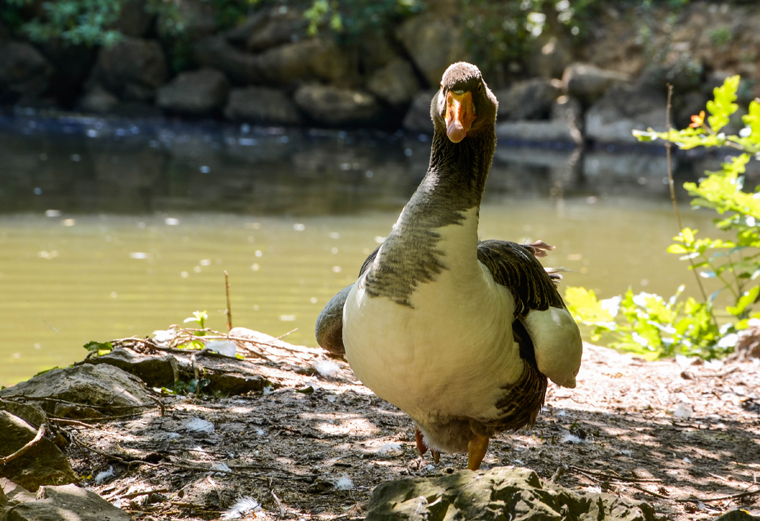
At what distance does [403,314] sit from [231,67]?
2272 cm

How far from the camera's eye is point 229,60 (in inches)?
926

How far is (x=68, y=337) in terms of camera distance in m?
5.84

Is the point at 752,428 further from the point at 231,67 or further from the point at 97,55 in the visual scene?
the point at 97,55

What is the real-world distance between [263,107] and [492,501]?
890 inches

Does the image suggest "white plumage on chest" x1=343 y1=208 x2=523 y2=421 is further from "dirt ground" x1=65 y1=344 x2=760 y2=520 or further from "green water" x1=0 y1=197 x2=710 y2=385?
"green water" x1=0 y1=197 x2=710 y2=385

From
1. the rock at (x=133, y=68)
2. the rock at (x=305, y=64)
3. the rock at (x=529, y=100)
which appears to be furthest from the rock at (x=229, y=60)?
the rock at (x=529, y=100)

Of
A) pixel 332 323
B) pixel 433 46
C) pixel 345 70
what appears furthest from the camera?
pixel 345 70

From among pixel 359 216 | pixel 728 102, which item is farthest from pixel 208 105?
pixel 728 102

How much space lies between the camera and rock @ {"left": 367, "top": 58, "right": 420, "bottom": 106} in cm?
2334

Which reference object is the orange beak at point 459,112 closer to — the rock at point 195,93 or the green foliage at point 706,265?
the green foliage at point 706,265

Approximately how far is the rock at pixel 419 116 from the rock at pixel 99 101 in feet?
32.4

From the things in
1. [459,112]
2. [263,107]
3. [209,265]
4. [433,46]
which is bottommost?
[209,265]

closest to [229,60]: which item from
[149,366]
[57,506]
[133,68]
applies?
[133,68]

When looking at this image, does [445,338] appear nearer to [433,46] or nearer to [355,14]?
[355,14]
